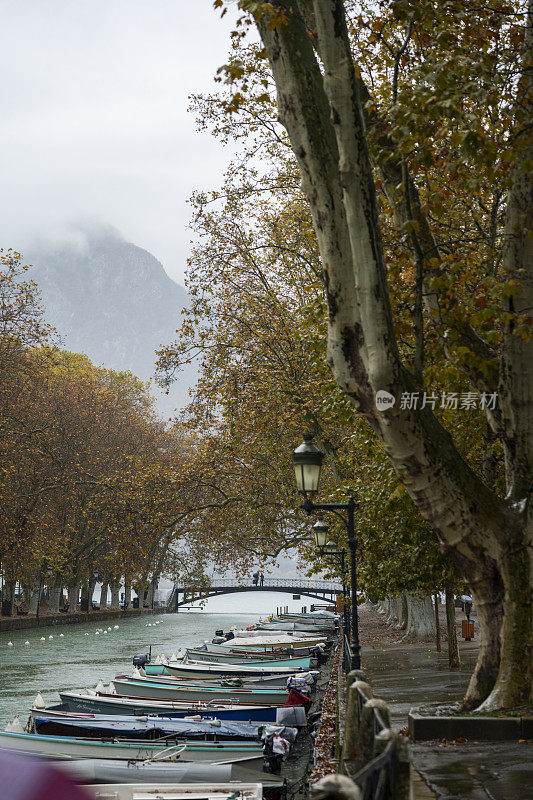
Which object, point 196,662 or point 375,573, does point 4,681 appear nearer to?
point 196,662

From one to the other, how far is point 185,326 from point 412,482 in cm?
1617

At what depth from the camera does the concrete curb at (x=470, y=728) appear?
7.81 m

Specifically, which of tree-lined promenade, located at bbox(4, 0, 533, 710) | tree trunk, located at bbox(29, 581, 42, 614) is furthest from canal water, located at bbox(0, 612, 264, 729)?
tree-lined promenade, located at bbox(4, 0, 533, 710)

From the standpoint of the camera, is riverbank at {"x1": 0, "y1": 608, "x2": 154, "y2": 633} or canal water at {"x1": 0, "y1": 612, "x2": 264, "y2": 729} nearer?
canal water at {"x1": 0, "y1": 612, "x2": 264, "y2": 729}

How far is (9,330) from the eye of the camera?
125ft

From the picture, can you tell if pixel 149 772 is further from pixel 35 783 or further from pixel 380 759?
pixel 35 783

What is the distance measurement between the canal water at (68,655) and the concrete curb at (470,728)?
15.1 m

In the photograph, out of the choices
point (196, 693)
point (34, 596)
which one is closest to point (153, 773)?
point (196, 693)

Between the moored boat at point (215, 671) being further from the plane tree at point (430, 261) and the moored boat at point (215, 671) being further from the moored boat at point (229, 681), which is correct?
the plane tree at point (430, 261)

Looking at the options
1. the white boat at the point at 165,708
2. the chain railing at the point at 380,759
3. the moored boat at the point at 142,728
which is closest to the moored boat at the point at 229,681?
the white boat at the point at 165,708

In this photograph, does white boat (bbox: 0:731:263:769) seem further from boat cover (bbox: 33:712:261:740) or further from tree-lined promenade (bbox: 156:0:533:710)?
tree-lined promenade (bbox: 156:0:533:710)

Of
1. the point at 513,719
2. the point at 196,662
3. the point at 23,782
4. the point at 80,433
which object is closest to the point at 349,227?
the point at 513,719

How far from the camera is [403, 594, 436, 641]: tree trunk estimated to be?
106 ft

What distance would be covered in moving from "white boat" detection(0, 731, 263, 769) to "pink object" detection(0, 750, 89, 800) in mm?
12260
